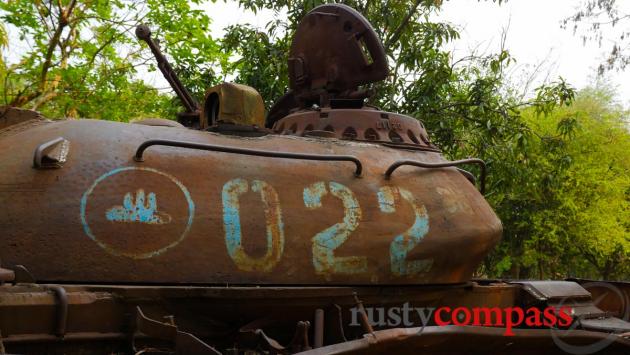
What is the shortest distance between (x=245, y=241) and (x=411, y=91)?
729 centimetres

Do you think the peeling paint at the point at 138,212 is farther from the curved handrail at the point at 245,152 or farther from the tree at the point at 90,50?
the tree at the point at 90,50

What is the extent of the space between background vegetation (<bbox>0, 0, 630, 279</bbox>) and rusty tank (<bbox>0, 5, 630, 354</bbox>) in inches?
223

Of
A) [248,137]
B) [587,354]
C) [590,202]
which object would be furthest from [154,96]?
[590,202]

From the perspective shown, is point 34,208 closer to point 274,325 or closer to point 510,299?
point 274,325

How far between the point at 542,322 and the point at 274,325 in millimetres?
2012

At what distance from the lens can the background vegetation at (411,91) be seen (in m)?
10.4

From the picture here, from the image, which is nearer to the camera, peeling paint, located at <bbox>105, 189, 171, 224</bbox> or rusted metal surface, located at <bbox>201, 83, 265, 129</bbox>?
peeling paint, located at <bbox>105, 189, 171, 224</bbox>

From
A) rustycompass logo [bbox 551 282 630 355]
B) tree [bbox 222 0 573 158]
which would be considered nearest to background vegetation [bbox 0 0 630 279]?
tree [bbox 222 0 573 158]

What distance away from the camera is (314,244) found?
3.85 meters

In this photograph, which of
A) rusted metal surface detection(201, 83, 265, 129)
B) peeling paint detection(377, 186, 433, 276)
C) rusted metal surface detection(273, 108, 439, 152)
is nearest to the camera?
peeling paint detection(377, 186, 433, 276)

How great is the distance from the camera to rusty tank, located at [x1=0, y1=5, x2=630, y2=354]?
3260mm

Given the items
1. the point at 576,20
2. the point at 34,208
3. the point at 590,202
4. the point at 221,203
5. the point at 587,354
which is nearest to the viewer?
the point at 34,208

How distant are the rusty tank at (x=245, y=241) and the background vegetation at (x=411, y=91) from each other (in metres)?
5.66

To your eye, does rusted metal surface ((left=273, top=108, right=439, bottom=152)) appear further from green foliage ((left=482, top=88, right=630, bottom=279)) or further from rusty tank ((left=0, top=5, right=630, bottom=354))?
green foliage ((left=482, top=88, right=630, bottom=279))
